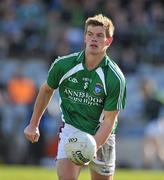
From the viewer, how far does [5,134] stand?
20.9 m

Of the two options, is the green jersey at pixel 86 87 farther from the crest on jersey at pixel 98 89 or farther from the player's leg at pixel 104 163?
the player's leg at pixel 104 163

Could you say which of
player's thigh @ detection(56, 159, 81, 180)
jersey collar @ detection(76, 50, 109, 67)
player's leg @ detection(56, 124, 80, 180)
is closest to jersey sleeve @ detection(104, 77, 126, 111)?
jersey collar @ detection(76, 50, 109, 67)

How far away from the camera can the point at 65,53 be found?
21766 millimetres

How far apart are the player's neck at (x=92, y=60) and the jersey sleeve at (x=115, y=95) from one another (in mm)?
344

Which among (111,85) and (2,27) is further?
(2,27)

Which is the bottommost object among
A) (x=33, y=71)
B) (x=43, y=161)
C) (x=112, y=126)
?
(x=43, y=161)

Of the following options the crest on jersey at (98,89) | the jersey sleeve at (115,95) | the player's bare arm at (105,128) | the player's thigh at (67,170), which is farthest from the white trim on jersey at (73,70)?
the player's thigh at (67,170)

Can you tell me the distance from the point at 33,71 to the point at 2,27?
63.7 inches

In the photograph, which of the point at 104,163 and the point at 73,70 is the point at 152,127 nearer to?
the point at 104,163

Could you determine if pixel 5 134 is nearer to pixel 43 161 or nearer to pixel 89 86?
pixel 43 161

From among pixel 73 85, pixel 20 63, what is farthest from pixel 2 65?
pixel 73 85

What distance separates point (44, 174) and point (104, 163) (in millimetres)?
7168

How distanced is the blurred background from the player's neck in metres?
10.3

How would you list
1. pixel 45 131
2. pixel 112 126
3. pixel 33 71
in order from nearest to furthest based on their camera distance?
pixel 112 126
pixel 45 131
pixel 33 71
